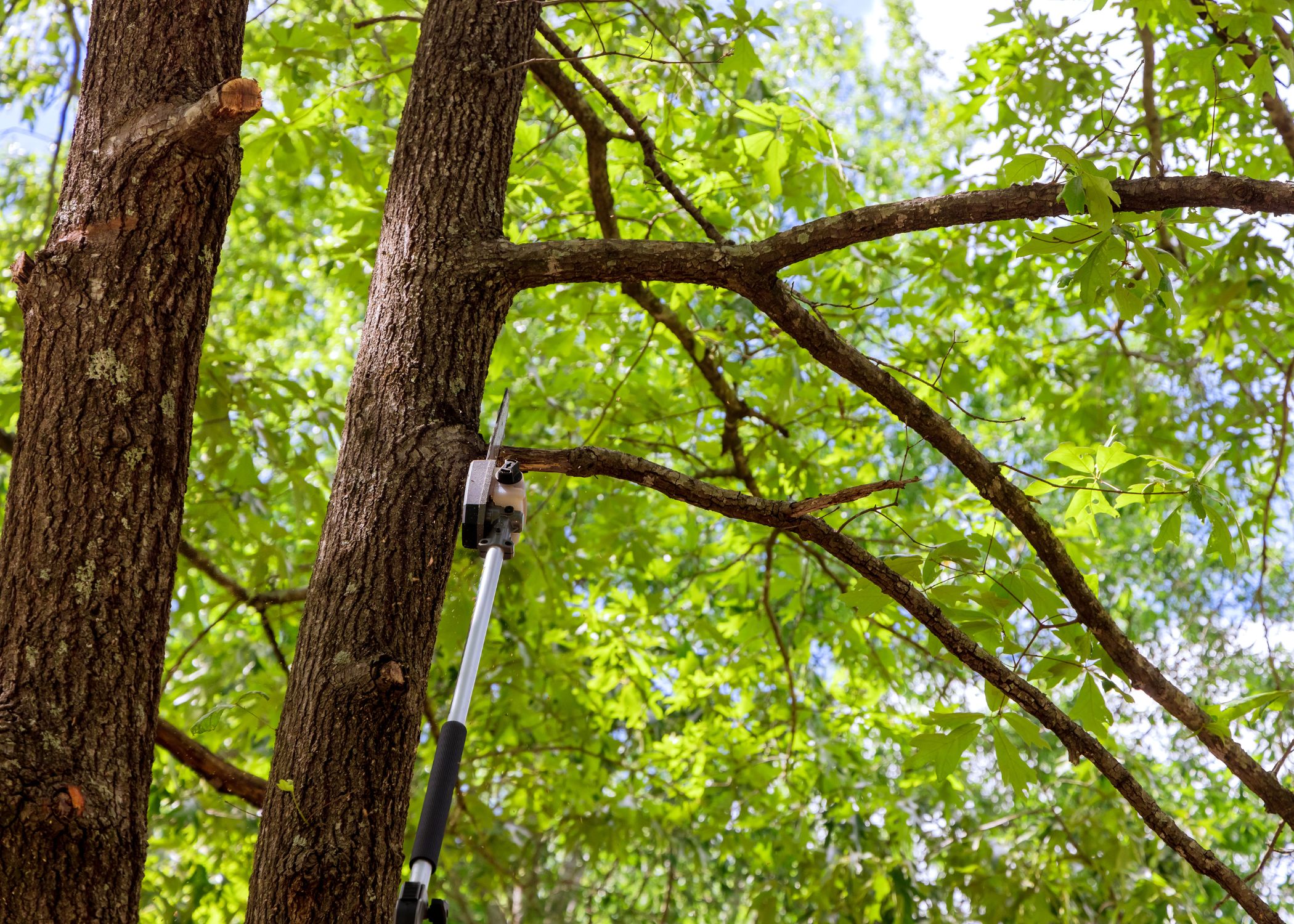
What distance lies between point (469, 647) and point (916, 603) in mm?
785

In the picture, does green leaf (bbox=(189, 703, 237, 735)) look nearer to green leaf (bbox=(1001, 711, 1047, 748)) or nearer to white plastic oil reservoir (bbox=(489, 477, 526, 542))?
white plastic oil reservoir (bbox=(489, 477, 526, 542))

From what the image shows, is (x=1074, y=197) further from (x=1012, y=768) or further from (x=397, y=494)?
(x=397, y=494)

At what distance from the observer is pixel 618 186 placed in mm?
3791

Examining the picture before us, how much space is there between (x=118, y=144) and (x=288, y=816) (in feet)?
3.81

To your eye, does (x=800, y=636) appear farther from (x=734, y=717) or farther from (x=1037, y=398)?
(x=1037, y=398)

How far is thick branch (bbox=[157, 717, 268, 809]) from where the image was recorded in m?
2.54

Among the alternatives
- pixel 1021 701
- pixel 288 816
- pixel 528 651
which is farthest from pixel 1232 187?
pixel 528 651

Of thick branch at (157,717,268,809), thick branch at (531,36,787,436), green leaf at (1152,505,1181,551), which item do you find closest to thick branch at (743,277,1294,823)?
green leaf at (1152,505,1181,551)

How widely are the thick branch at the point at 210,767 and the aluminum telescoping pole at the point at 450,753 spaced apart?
4.30 ft

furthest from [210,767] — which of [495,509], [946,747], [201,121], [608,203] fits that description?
[608,203]

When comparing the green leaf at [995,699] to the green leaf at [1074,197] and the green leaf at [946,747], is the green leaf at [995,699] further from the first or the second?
the green leaf at [1074,197]

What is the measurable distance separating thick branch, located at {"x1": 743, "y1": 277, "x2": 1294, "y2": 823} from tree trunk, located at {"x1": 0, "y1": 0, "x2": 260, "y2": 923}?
1.02 m

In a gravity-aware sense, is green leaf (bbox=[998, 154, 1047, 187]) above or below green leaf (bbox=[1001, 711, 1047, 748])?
above

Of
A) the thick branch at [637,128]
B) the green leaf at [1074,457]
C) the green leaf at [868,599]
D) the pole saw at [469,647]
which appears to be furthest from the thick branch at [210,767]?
the green leaf at [1074,457]
